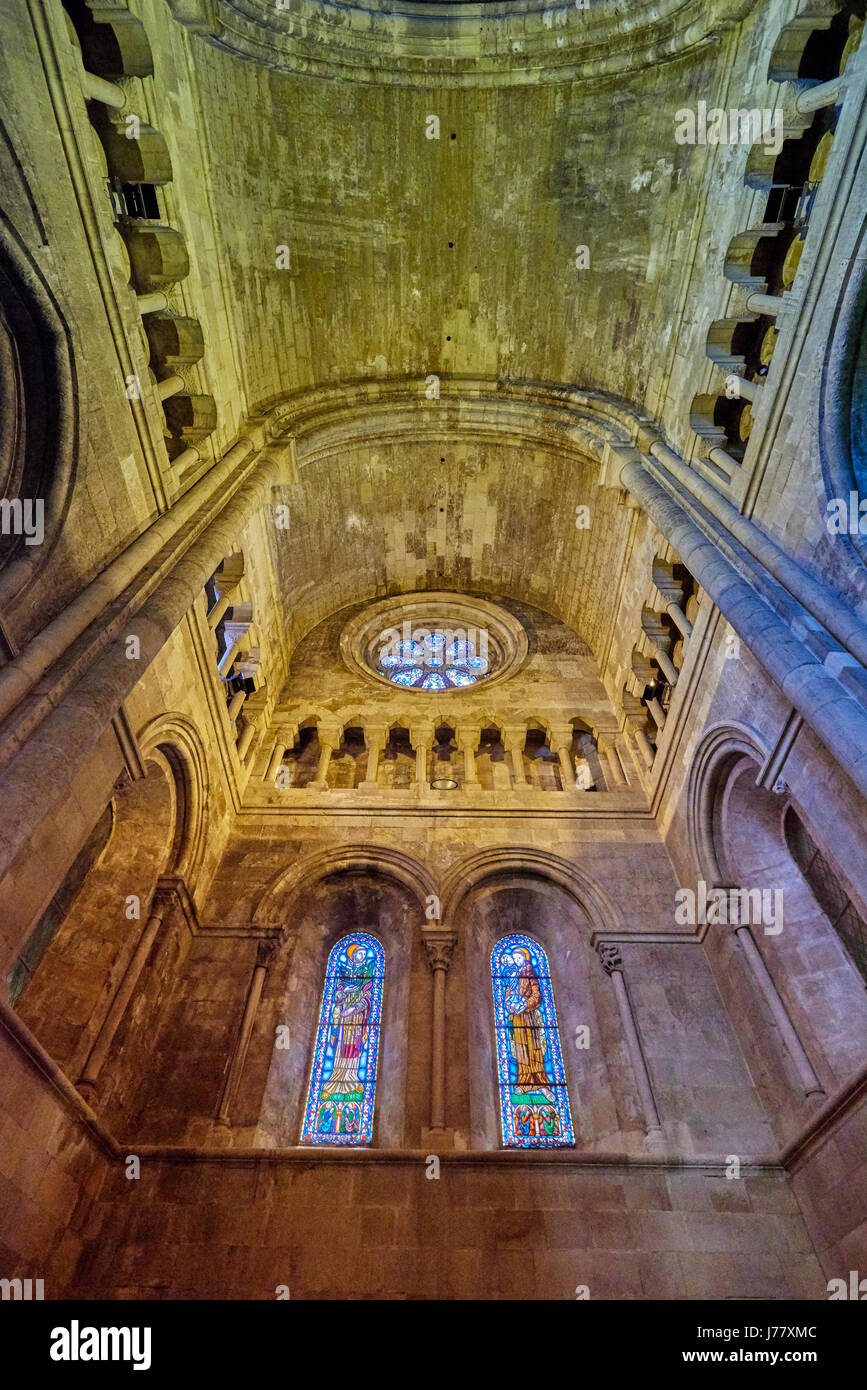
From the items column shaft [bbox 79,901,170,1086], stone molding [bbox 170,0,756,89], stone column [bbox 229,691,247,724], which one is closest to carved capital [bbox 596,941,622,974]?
column shaft [bbox 79,901,170,1086]

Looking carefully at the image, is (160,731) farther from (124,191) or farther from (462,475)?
(462,475)

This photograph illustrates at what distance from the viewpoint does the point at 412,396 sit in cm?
1330

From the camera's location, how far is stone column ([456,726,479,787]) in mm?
11008

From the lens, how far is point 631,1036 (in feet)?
25.1

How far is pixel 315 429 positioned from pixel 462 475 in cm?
320

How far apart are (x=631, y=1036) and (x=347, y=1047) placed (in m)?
3.09

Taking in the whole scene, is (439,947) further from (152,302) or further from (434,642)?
(152,302)

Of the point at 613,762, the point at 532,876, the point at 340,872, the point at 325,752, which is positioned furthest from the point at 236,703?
the point at 613,762

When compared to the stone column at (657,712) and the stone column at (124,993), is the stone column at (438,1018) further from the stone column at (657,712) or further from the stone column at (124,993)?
the stone column at (657,712)

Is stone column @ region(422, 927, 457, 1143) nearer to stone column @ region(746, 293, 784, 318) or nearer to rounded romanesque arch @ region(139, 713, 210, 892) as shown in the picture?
rounded romanesque arch @ region(139, 713, 210, 892)

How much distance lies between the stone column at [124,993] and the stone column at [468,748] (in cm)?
455

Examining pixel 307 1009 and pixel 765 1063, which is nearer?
pixel 765 1063

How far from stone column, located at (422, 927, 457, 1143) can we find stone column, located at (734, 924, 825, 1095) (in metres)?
3.19
